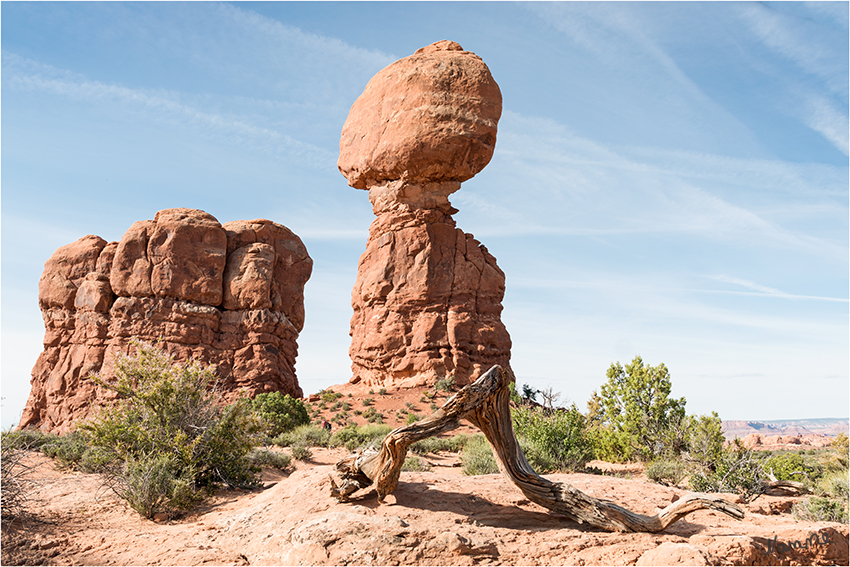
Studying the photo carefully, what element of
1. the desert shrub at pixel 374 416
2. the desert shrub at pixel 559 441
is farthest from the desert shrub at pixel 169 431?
the desert shrub at pixel 374 416

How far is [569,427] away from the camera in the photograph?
A: 1456 cm

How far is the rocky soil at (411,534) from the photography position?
612 cm

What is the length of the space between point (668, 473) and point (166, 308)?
2410 centimetres

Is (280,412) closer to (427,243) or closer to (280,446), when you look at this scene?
(280,446)

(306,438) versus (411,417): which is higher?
(411,417)

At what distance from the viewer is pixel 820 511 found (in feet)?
32.4

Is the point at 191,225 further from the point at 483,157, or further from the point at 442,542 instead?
the point at 442,542

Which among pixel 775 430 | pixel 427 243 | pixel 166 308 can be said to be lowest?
pixel 775 430

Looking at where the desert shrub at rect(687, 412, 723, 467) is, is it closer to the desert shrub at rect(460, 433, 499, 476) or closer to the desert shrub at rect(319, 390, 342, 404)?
the desert shrub at rect(460, 433, 499, 476)

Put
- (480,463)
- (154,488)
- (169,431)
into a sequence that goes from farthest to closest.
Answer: (480,463), (169,431), (154,488)

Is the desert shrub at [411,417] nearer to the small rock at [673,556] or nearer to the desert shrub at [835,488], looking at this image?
the desert shrub at [835,488]

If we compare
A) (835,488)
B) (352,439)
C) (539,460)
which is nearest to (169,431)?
(539,460)

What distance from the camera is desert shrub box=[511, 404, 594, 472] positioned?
44.1 feet

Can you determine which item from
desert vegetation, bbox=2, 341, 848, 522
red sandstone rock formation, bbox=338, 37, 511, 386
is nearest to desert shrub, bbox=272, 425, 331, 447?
desert vegetation, bbox=2, 341, 848, 522
